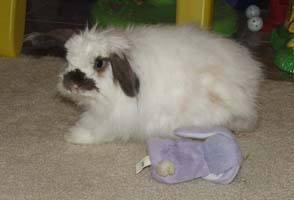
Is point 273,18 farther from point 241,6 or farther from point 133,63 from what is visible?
point 133,63

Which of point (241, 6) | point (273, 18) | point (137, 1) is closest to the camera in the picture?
point (137, 1)

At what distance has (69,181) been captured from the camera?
3.92 ft

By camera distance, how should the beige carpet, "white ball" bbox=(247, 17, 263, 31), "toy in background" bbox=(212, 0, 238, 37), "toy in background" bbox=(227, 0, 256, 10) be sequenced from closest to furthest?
the beige carpet → "toy in background" bbox=(212, 0, 238, 37) → "white ball" bbox=(247, 17, 263, 31) → "toy in background" bbox=(227, 0, 256, 10)

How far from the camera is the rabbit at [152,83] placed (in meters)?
1.25

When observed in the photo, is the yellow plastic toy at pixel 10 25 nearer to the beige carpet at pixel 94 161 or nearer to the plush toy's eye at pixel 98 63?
the beige carpet at pixel 94 161

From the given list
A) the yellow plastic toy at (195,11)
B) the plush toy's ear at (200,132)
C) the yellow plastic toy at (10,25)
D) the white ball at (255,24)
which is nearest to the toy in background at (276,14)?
the white ball at (255,24)

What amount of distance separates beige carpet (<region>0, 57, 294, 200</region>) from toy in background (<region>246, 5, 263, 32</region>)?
928 mm

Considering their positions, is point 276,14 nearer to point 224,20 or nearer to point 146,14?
point 224,20

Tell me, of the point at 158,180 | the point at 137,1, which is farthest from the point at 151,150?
the point at 137,1

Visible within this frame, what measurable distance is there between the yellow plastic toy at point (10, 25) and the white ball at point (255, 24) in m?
1.14

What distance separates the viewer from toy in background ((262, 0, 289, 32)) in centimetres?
264

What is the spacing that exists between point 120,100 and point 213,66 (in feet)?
0.83

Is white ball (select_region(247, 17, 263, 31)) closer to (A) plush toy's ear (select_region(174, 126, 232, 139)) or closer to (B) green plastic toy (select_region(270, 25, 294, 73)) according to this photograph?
(B) green plastic toy (select_region(270, 25, 294, 73))

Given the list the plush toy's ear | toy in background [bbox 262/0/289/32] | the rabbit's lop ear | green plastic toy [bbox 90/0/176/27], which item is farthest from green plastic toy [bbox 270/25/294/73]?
the rabbit's lop ear
